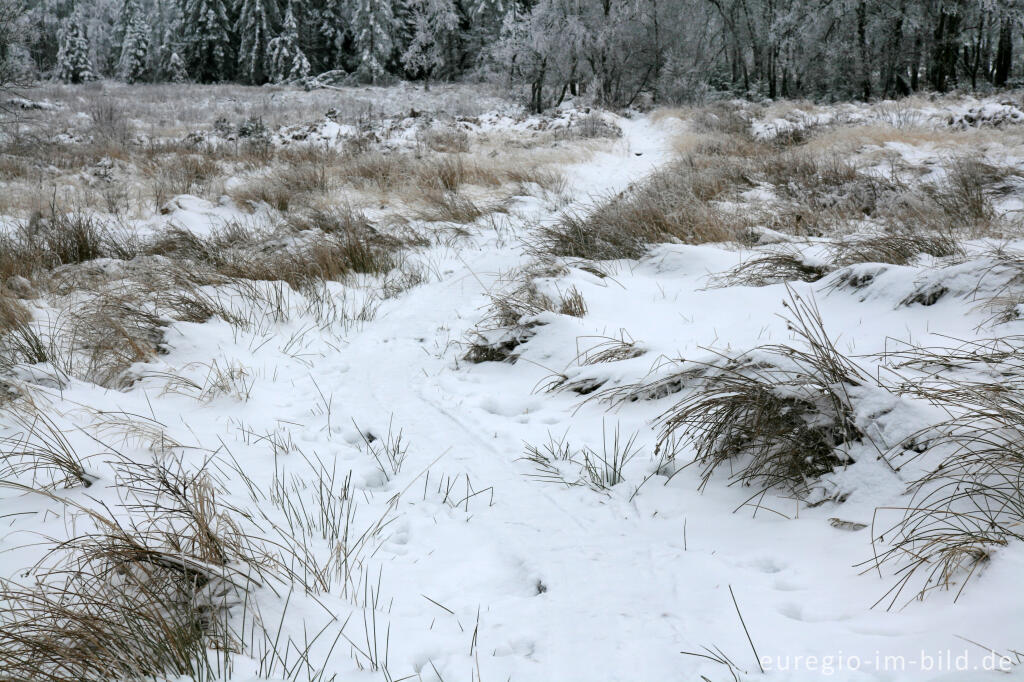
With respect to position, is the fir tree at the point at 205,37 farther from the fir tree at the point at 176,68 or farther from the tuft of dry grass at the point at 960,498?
the tuft of dry grass at the point at 960,498

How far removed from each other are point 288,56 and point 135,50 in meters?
16.2

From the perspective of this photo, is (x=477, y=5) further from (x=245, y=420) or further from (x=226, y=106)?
(x=245, y=420)

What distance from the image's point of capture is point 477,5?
127 feet

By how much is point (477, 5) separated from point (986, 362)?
4380cm

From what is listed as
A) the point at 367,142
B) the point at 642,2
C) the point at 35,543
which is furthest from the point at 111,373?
the point at 642,2

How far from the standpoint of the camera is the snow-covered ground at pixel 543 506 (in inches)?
56.8

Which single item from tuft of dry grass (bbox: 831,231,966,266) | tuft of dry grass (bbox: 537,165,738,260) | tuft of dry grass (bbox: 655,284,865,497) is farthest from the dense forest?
tuft of dry grass (bbox: 831,231,966,266)

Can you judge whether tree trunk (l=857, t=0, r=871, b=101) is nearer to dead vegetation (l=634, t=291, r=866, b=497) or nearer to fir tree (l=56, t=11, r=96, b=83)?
dead vegetation (l=634, t=291, r=866, b=497)

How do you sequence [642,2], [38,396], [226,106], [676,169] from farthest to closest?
[642,2] → [226,106] → [676,169] → [38,396]

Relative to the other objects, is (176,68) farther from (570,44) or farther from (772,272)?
(772,272)

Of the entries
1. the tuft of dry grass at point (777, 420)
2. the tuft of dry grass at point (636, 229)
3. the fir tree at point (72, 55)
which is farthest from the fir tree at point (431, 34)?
the tuft of dry grass at point (777, 420)

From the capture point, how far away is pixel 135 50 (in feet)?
144

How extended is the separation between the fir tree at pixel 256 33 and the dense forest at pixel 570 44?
0.35ft

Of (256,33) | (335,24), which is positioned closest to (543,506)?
(256,33)
